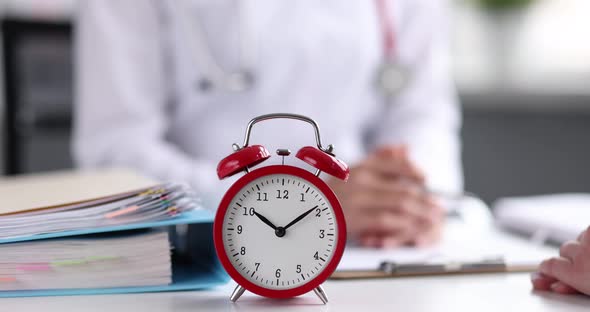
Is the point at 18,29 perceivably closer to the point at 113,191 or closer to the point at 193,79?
the point at 193,79

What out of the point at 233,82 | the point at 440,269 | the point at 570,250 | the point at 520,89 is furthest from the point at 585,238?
the point at 520,89

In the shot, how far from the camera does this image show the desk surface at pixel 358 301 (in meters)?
0.62

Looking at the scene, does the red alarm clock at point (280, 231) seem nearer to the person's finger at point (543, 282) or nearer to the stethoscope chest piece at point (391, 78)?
the person's finger at point (543, 282)

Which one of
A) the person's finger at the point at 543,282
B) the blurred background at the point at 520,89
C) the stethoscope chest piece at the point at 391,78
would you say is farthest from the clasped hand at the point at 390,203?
the blurred background at the point at 520,89

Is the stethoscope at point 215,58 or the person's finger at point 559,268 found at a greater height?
the stethoscope at point 215,58

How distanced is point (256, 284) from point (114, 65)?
73 centimetres

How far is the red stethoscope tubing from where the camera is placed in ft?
4.35

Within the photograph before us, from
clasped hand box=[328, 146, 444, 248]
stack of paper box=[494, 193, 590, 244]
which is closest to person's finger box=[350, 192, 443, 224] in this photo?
clasped hand box=[328, 146, 444, 248]

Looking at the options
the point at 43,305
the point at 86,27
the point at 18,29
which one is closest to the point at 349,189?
the point at 43,305

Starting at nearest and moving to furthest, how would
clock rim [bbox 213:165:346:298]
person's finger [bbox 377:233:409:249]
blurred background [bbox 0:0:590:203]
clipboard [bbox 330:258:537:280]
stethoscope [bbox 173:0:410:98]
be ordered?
clock rim [bbox 213:165:346:298], clipboard [bbox 330:258:537:280], person's finger [bbox 377:233:409:249], stethoscope [bbox 173:0:410:98], blurred background [bbox 0:0:590:203]

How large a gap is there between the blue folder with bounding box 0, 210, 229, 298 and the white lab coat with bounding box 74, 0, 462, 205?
44cm

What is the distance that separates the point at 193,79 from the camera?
1266mm

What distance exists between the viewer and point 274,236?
0.62 meters

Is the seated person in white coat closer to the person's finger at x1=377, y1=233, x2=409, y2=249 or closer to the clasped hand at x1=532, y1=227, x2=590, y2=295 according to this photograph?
the person's finger at x1=377, y1=233, x2=409, y2=249
